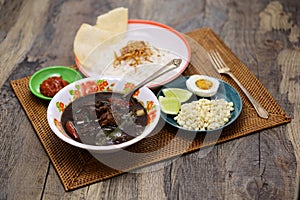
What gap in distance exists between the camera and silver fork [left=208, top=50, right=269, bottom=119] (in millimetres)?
2082

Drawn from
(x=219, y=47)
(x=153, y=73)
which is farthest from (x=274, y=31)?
(x=153, y=73)

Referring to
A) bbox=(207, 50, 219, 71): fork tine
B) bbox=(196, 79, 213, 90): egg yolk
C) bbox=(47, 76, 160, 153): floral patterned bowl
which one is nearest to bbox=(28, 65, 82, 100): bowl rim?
bbox=(47, 76, 160, 153): floral patterned bowl

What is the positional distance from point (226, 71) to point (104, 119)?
0.74 meters

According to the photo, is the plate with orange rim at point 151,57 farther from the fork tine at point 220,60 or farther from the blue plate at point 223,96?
the fork tine at point 220,60

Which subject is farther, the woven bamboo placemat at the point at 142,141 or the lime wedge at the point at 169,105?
the lime wedge at the point at 169,105

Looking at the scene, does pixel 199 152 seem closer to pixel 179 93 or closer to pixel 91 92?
pixel 179 93

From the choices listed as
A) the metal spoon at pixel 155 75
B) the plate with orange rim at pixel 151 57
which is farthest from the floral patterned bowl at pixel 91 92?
the plate with orange rim at pixel 151 57

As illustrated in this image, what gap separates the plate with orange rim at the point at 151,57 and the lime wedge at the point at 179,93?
0.18 ft

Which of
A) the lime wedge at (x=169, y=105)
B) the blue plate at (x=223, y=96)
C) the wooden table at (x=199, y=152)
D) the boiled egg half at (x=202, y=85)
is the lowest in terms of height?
the wooden table at (x=199, y=152)

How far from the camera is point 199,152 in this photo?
1.93 m

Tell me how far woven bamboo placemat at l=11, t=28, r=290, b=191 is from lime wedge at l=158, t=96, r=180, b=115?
67 millimetres

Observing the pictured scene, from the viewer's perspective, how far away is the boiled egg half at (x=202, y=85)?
2.12m

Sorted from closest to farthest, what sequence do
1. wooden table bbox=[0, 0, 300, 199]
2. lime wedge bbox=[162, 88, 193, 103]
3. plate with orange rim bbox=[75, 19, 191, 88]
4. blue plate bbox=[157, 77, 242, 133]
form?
wooden table bbox=[0, 0, 300, 199] < blue plate bbox=[157, 77, 242, 133] < lime wedge bbox=[162, 88, 193, 103] < plate with orange rim bbox=[75, 19, 191, 88]

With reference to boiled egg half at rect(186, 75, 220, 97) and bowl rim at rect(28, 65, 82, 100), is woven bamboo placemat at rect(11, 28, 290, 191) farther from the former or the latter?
boiled egg half at rect(186, 75, 220, 97)
